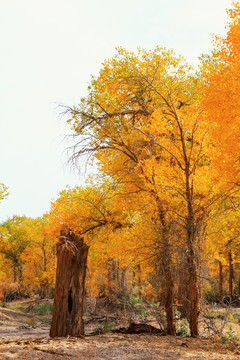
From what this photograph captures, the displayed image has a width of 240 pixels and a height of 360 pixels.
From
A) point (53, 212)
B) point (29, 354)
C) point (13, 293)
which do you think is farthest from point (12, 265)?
point (29, 354)

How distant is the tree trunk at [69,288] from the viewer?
8.77 m

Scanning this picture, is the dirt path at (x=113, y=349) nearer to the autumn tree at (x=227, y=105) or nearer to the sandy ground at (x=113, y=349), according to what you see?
the sandy ground at (x=113, y=349)

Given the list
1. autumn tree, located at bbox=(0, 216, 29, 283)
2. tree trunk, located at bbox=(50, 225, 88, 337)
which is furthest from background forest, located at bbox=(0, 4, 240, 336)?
autumn tree, located at bbox=(0, 216, 29, 283)

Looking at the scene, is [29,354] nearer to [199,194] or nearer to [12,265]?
[199,194]

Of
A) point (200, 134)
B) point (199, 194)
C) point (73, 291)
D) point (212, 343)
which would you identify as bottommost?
point (212, 343)

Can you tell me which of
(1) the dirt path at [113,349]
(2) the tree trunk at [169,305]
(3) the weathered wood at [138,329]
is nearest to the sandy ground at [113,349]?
(1) the dirt path at [113,349]

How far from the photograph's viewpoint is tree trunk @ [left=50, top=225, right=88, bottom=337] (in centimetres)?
877

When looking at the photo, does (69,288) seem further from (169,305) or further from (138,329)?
(169,305)

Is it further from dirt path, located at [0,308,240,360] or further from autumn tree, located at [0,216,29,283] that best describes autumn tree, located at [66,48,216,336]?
autumn tree, located at [0,216,29,283]

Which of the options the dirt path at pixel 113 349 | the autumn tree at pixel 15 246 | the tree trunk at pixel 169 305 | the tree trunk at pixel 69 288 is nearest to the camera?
the dirt path at pixel 113 349

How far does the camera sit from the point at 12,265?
39.9 metres

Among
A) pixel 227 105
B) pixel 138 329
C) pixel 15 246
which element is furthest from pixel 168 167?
pixel 15 246

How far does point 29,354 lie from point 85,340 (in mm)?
2337

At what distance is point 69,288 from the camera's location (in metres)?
8.93
